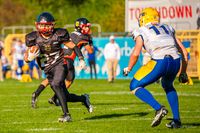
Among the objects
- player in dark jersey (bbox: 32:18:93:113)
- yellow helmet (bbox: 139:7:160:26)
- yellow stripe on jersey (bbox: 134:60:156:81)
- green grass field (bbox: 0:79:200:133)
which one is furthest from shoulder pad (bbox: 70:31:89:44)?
yellow stripe on jersey (bbox: 134:60:156:81)

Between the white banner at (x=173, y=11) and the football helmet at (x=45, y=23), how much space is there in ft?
56.7

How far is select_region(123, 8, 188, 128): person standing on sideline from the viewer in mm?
10055

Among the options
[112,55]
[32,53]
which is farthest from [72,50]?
[112,55]

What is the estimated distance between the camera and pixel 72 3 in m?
47.2

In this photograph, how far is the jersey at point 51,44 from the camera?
11367 millimetres

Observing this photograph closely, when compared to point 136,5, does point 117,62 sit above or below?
below

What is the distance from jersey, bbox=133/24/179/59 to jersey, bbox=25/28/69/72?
1561 mm

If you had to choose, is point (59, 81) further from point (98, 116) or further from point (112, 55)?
point (112, 55)

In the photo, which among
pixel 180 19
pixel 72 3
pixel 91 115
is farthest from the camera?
pixel 72 3

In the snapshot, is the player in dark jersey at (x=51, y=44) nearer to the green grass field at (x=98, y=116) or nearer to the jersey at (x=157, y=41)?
the green grass field at (x=98, y=116)

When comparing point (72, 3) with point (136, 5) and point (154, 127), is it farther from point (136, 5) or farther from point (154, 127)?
point (154, 127)

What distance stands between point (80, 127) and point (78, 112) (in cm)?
249

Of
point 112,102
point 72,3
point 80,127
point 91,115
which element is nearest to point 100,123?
point 80,127

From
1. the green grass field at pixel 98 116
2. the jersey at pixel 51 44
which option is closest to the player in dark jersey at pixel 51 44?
the jersey at pixel 51 44
